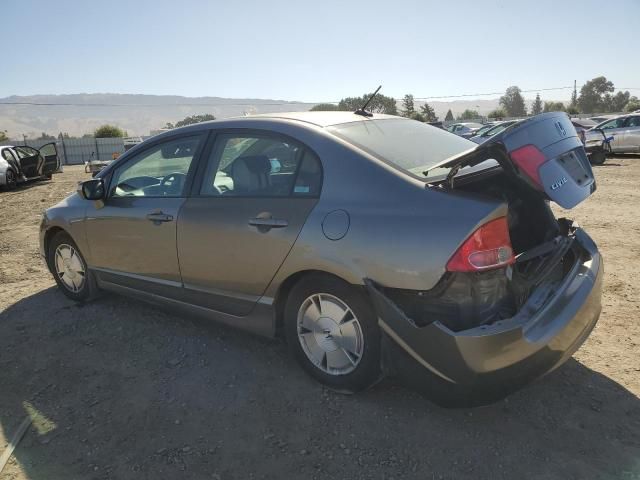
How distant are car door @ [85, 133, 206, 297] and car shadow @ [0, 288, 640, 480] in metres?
0.61

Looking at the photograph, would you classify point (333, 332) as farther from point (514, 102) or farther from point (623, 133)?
point (514, 102)

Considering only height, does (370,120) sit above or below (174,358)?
above

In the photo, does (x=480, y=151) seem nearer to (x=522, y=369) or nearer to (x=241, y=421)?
(x=522, y=369)

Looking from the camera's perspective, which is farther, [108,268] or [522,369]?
[108,268]

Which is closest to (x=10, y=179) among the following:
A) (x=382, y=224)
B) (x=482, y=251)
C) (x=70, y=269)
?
(x=70, y=269)

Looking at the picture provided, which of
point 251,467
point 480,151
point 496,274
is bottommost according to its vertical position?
Answer: point 251,467

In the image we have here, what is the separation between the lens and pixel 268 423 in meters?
2.80

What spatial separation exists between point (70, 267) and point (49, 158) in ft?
48.0

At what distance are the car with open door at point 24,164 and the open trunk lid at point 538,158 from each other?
15.8 meters

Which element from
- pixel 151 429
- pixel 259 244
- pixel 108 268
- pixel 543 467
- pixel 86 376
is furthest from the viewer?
pixel 108 268

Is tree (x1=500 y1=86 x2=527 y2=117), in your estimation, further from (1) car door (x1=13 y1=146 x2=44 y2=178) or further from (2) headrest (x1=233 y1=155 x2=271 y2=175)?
(2) headrest (x1=233 y1=155 x2=271 y2=175)

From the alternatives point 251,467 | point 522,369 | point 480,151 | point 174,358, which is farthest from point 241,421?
point 480,151

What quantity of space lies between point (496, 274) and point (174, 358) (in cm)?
228

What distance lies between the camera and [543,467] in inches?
92.2
